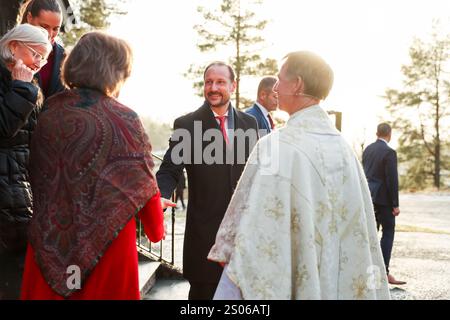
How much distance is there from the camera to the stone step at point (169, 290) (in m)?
6.32

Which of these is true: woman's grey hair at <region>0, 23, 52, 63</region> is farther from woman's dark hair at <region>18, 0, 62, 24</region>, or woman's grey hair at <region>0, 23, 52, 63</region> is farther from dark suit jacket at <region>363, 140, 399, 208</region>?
dark suit jacket at <region>363, 140, 399, 208</region>

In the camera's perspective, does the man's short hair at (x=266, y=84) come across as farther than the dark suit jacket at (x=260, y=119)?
Yes

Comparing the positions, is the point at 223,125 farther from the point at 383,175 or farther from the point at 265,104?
the point at 383,175

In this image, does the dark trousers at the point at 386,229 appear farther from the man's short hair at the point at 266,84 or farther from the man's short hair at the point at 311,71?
the man's short hair at the point at 311,71

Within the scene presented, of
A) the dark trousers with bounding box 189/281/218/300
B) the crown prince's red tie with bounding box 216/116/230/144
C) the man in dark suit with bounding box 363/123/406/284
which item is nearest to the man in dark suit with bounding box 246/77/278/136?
the crown prince's red tie with bounding box 216/116/230/144

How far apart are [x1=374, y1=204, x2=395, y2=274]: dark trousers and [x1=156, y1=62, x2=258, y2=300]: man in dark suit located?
4.11 metres

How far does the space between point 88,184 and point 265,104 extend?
9.88ft

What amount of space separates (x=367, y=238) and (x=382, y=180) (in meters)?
5.29

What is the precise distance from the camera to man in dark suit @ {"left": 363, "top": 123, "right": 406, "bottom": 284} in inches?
306

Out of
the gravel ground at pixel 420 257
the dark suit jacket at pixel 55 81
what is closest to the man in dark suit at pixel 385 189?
the gravel ground at pixel 420 257

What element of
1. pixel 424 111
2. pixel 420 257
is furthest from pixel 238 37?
pixel 420 257

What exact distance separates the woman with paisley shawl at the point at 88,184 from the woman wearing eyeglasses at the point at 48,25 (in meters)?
0.74

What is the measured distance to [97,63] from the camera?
100 inches
